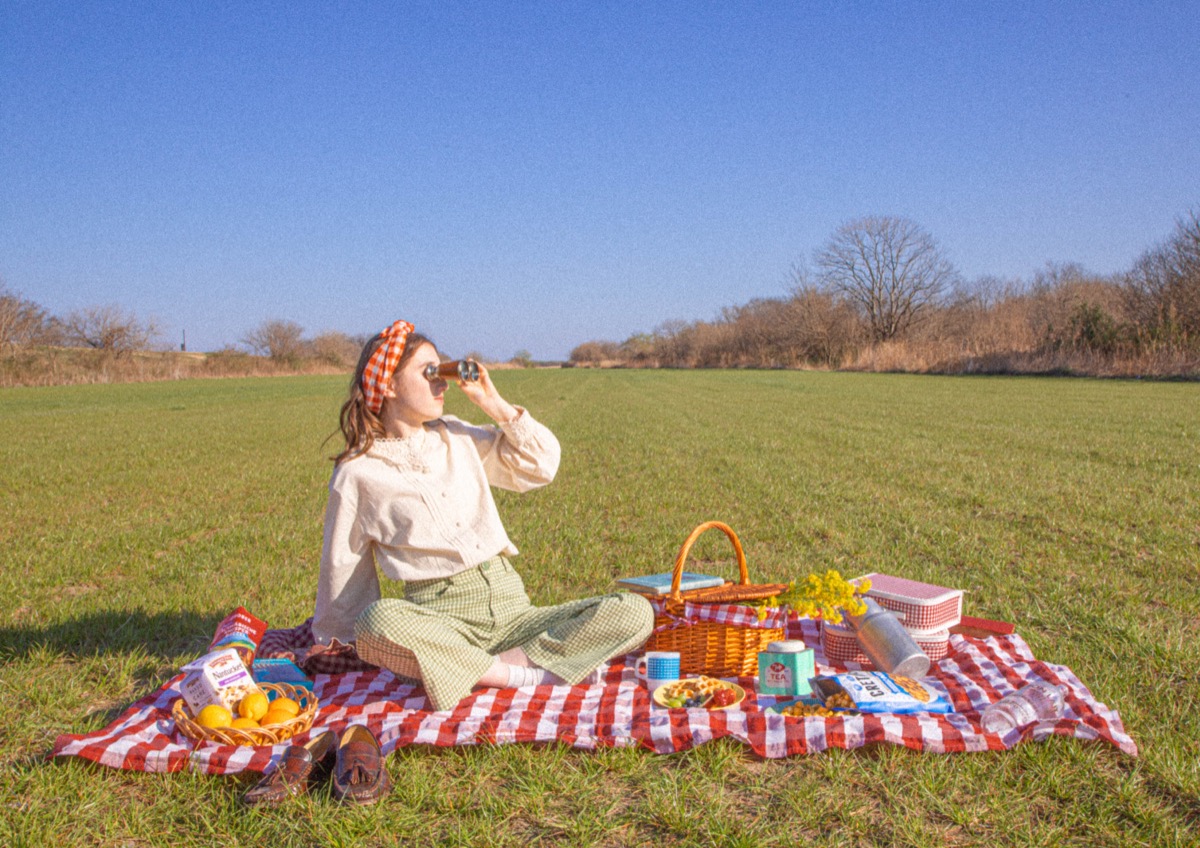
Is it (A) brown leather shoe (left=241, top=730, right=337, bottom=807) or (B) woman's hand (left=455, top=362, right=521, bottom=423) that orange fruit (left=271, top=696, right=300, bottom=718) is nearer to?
(A) brown leather shoe (left=241, top=730, right=337, bottom=807)

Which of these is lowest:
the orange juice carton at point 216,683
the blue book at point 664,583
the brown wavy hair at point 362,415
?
the orange juice carton at point 216,683

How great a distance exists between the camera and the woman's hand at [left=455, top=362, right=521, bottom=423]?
3.36 meters

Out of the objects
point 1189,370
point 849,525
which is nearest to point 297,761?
point 849,525

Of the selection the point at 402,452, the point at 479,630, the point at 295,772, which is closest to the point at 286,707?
the point at 295,772

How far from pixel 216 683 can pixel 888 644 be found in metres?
2.56

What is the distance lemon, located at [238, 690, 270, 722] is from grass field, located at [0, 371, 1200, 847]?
0.99 feet

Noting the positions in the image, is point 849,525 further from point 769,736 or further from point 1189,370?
point 1189,370

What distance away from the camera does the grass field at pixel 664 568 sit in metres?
2.37

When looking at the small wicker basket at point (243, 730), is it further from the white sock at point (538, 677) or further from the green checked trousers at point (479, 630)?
the white sock at point (538, 677)

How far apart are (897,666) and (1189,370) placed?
28.8 meters

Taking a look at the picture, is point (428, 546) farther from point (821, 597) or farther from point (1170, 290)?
point (1170, 290)

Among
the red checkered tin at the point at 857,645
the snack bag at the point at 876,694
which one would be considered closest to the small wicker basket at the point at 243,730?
the snack bag at the point at 876,694

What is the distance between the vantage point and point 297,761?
2.54m

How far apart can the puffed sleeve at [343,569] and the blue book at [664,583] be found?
118cm
